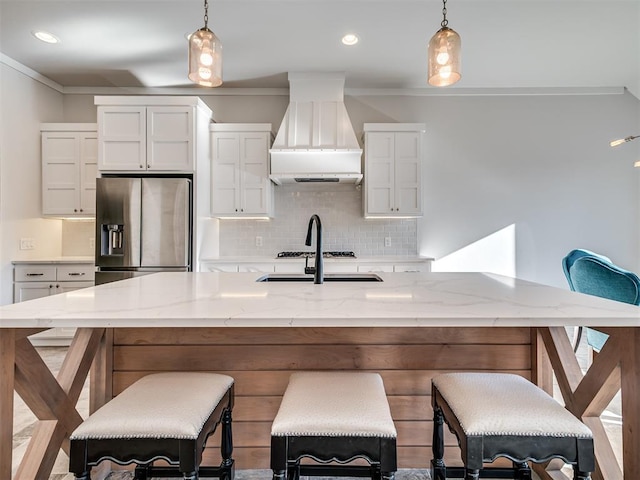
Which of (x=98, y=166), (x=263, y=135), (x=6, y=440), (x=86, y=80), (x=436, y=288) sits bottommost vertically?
(x=6, y=440)

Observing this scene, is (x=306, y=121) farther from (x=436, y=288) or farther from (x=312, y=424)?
(x=312, y=424)

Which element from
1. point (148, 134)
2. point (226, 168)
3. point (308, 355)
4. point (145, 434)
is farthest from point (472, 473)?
point (148, 134)

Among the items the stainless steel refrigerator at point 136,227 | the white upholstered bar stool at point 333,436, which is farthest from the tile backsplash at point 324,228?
the white upholstered bar stool at point 333,436

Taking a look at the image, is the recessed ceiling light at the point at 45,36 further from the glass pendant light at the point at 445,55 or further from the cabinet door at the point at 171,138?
the glass pendant light at the point at 445,55

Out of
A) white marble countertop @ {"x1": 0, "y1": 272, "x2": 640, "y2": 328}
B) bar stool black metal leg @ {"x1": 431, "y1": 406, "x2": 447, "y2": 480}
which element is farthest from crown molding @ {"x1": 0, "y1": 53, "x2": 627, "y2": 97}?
bar stool black metal leg @ {"x1": 431, "y1": 406, "x2": 447, "y2": 480}

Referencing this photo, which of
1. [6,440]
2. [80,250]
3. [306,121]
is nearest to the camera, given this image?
[6,440]

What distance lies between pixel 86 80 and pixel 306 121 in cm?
254

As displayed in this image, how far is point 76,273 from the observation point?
138 inches

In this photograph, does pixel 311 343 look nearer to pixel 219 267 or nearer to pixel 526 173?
pixel 219 267

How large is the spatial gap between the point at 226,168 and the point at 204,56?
6.83 ft

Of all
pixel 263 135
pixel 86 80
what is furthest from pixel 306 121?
pixel 86 80

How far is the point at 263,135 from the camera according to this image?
3.81m

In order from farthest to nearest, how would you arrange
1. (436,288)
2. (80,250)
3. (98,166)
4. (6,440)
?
(80,250), (98,166), (436,288), (6,440)

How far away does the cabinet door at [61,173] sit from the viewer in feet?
12.3
